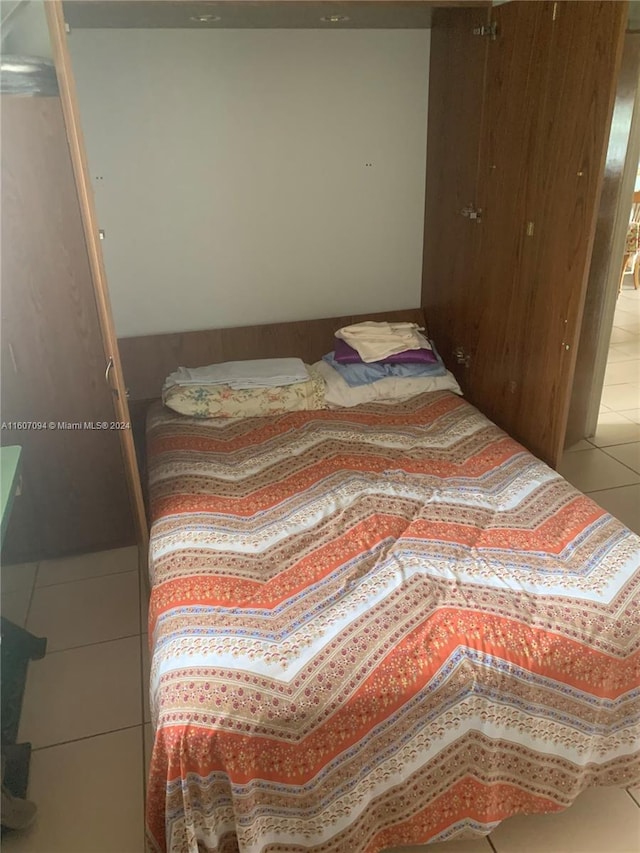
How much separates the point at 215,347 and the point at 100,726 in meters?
1.77

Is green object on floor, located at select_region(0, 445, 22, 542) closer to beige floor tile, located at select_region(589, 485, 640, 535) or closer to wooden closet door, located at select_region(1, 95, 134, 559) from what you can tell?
wooden closet door, located at select_region(1, 95, 134, 559)

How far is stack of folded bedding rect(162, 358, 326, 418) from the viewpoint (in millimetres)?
2725

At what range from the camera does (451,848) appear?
1555mm

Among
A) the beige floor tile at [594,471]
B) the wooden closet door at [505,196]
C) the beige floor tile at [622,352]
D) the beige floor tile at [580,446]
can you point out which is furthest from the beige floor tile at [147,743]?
the beige floor tile at [622,352]

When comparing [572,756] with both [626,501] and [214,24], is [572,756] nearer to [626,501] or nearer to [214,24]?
[626,501]

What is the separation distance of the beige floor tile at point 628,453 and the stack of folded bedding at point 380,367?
1014 mm

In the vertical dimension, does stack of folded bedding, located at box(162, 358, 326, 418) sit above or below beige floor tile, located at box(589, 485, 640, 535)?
above

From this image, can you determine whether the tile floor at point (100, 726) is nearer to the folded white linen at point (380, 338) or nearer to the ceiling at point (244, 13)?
the folded white linen at point (380, 338)

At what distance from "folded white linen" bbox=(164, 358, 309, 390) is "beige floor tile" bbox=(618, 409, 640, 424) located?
6.68ft

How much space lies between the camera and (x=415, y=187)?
314 centimetres

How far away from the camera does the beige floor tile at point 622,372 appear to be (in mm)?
4129

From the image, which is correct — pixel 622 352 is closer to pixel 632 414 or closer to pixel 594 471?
pixel 632 414

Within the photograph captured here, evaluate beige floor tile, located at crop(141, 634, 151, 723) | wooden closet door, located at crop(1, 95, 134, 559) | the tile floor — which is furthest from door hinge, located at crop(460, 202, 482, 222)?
beige floor tile, located at crop(141, 634, 151, 723)

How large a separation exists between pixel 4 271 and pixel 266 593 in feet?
4.52
